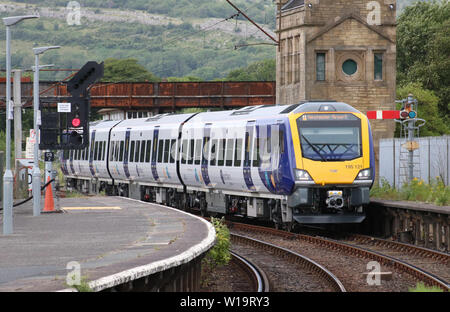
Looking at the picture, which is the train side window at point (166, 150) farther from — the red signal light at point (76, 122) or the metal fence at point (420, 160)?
the red signal light at point (76, 122)

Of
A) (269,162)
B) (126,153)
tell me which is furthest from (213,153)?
(126,153)

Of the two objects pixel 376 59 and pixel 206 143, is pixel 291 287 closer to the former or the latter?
pixel 206 143

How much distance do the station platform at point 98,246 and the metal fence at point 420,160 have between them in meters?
8.03

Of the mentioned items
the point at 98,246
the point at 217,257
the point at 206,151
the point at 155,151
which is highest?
the point at 206,151

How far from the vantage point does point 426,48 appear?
8781cm

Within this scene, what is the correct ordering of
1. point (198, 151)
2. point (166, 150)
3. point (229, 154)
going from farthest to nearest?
point (166, 150)
point (198, 151)
point (229, 154)

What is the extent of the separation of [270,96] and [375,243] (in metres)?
49.4

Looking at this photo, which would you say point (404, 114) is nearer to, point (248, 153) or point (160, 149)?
point (248, 153)

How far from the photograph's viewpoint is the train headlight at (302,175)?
2392 centimetres

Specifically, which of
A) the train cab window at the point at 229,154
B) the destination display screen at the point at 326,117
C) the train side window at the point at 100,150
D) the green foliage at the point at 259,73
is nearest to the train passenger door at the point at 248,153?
the train cab window at the point at 229,154

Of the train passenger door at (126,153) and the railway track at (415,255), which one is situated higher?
the train passenger door at (126,153)

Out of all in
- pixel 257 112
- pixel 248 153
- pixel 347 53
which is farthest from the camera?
pixel 347 53

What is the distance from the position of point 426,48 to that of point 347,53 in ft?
146

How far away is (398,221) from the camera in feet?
81.0
